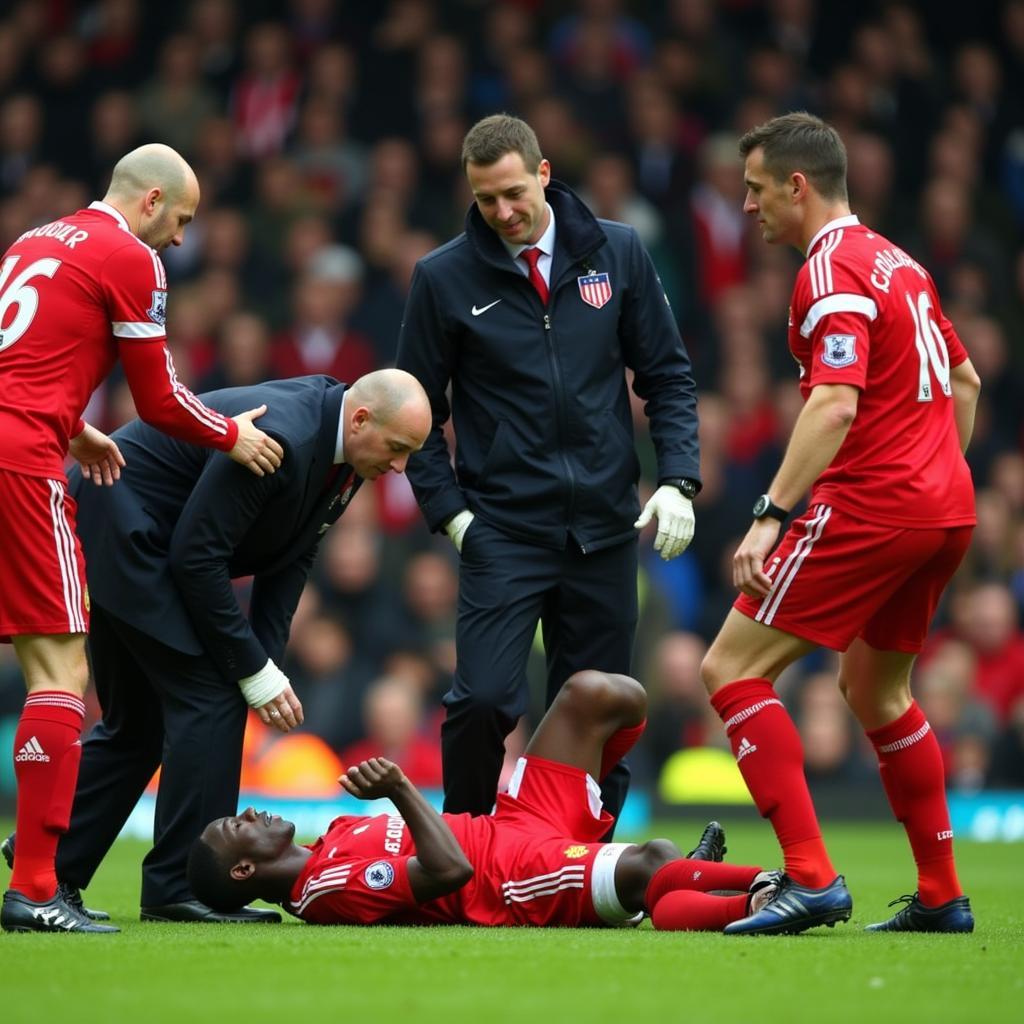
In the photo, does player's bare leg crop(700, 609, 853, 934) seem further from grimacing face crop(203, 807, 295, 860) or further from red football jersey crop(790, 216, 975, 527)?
grimacing face crop(203, 807, 295, 860)

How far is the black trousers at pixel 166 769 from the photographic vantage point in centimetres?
673

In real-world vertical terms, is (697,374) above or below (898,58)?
below

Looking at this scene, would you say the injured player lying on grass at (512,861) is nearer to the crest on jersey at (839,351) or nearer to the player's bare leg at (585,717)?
the player's bare leg at (585,717)

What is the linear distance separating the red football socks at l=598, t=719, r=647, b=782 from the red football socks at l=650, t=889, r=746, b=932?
2.29 feet

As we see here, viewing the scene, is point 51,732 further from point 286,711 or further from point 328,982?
point 328,982

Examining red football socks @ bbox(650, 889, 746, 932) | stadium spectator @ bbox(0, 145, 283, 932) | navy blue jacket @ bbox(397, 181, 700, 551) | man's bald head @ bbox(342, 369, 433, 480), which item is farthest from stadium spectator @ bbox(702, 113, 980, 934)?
stadium spectator @ bbox(0, 145, 283, 932)

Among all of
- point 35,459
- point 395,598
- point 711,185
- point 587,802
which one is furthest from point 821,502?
point 711,185

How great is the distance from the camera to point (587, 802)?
6.60m

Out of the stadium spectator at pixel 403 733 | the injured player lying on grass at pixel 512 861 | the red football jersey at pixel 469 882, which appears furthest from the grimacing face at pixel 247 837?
the stadium spectator at pixel 403 733

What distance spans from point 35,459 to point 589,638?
7.05ft

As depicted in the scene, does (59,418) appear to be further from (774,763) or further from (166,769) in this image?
(774,763)

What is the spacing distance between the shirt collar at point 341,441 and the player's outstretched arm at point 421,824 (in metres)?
1.17

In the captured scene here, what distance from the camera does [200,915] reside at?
261 inches

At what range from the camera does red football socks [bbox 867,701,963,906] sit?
6.33 meters
